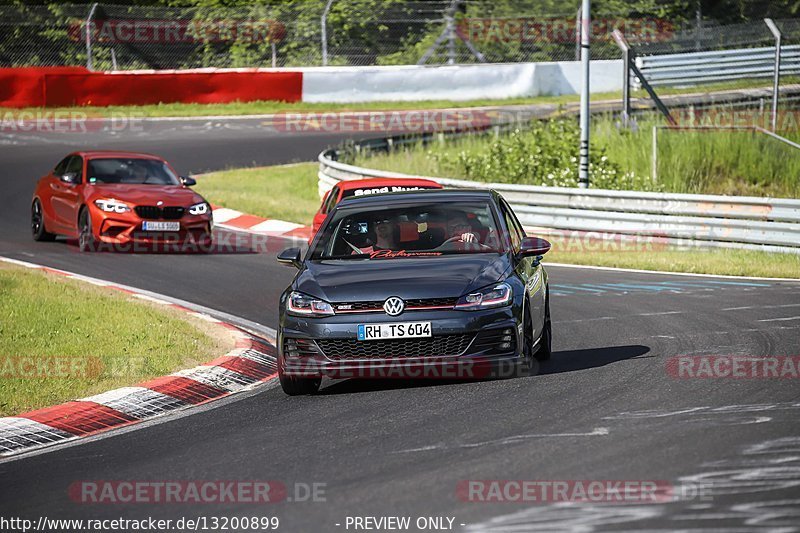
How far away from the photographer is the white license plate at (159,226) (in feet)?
65.1

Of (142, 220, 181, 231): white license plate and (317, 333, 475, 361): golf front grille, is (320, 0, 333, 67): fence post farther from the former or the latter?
(317, 333, 475, 361): golf front grille

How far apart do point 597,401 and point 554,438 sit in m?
1.25

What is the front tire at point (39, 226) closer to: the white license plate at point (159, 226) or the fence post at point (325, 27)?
the white license plate at point (159, 226)

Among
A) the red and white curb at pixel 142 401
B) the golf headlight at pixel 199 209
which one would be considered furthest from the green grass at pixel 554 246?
the red and white curb at pixel 142 401

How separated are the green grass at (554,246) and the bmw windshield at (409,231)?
315 inches

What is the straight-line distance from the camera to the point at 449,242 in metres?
10.6

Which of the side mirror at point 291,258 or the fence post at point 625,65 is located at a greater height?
the side mirror at point 291,258

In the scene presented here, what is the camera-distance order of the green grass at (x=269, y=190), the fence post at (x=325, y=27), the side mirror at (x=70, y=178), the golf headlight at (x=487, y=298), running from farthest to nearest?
the fence post at (x=325, y=27) → the green grass at (x=269, y=190) → the side mirror at (x=70, y=178) → the golf headlight at (x=487, y=298)

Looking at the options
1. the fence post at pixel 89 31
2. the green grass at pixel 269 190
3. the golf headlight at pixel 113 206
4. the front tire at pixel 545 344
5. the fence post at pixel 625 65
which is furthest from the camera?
the fence post at pixel 89 31

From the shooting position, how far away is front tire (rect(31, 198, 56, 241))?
70.2ft

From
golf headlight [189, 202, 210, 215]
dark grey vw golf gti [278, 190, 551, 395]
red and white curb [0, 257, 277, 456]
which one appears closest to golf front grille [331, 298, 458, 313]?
dark grey vw golf gti [278, 190, 551, 395]

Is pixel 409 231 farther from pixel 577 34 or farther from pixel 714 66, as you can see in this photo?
pixel 577 34

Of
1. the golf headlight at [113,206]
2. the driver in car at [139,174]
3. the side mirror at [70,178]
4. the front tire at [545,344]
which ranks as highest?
the front tire at [545,344]

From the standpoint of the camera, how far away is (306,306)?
9.66 m
